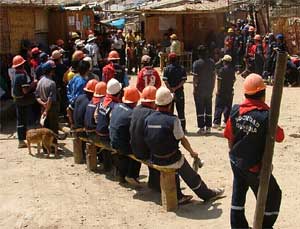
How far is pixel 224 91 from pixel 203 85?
1.80 feet

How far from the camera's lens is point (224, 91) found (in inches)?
490

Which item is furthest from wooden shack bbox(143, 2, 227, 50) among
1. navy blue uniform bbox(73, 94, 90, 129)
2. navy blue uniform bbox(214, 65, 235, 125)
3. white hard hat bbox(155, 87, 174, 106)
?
white hard hat bbox(155, 87, 174, 106)

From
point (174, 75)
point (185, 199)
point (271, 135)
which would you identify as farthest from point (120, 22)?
point (271, 135)

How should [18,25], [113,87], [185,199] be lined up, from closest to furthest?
[185,199] < [113,87] < [18,25]

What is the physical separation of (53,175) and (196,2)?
19.2 meters

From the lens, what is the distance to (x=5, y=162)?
10.8 meters

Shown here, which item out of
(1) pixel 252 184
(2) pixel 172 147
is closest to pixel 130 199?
(2) pixel 172 147

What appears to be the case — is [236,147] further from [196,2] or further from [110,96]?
[196,2]

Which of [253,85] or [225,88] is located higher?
[253,85]

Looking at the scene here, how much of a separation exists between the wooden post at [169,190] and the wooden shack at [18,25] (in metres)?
9.66

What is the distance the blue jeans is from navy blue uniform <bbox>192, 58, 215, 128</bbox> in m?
5.99

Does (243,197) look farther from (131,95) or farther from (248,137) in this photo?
(131,95)

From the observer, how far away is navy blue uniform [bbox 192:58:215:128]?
39.7 ft

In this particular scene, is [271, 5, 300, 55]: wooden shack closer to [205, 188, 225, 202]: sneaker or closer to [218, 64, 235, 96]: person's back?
[218, 64, 235, 96]: person's back
